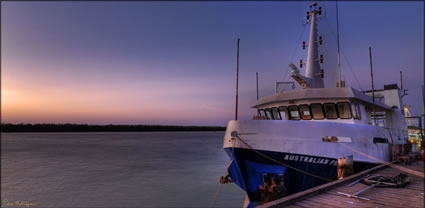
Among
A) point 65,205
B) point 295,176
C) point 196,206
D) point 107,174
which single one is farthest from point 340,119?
point 107,174

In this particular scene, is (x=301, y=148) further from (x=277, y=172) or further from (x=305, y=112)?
(x=305, y=112)

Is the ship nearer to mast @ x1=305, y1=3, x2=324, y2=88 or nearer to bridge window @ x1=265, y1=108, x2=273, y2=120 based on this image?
bridge window @ x1=265, y1=108, x2=273, y2=120

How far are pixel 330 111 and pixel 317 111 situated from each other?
25.9 inches

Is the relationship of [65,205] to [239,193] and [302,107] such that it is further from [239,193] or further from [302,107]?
[302,107]

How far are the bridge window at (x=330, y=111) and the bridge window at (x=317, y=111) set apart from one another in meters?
0.25

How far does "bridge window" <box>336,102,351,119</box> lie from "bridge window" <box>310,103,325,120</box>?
33.3 inches

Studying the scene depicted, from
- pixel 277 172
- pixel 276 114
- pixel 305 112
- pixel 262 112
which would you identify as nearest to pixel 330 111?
pixel 305 112

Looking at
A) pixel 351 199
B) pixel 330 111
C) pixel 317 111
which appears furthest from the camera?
pixel 317 111

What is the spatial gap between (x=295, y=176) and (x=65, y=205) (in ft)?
53.1

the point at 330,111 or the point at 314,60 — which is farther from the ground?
the point at 314,60

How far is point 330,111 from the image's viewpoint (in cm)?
1334

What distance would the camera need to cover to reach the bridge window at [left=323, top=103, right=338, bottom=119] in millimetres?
13234

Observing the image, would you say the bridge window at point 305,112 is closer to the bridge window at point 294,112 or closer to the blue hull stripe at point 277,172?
the bridge window at point 294,112

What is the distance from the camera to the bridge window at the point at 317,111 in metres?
13.4
